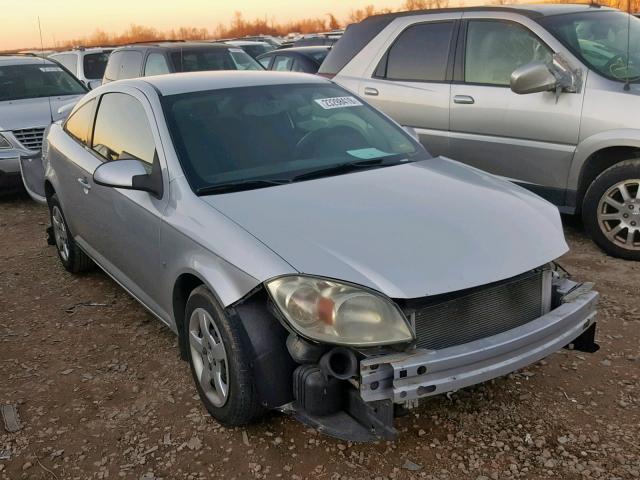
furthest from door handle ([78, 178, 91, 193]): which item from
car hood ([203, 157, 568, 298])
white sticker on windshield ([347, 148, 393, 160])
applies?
white sticker on windshield ([347, 148, 393, 160])

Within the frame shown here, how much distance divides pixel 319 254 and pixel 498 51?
3708 mm

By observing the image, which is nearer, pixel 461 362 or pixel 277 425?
pixel 461 362

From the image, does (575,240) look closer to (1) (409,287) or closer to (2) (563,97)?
(2) (563,97)

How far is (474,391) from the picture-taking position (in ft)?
10.9

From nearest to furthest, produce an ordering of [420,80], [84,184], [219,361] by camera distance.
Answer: [219,361]
[84,184]
[420,80]

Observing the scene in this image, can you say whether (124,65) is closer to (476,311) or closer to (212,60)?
(212,60)

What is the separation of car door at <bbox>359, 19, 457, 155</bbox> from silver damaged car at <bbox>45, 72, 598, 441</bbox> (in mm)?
1990

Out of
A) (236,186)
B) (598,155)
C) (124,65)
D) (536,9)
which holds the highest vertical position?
(536,9)

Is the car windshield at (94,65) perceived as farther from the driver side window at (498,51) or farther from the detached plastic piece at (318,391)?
the detached plastic piece at (318,391)

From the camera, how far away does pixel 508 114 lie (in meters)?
5.47

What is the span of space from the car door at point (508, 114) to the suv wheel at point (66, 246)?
10.4 ft

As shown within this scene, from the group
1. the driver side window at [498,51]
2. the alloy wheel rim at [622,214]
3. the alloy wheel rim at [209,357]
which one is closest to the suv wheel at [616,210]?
the alloy wheel rim at [622,214]

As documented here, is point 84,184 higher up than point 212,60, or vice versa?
point 212,60

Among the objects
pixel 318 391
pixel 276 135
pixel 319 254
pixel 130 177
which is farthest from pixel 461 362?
pixel 130 177
